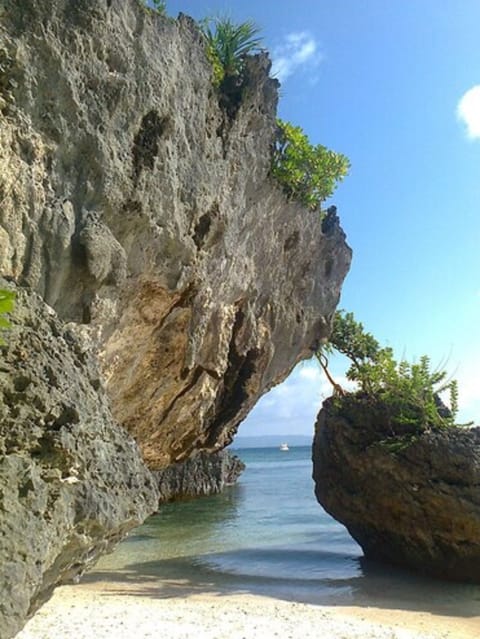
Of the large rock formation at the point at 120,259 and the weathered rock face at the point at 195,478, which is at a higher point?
the large rock formation at the point at 120,259

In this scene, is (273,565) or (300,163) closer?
(300,163)

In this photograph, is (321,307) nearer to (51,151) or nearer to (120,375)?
(120,375)

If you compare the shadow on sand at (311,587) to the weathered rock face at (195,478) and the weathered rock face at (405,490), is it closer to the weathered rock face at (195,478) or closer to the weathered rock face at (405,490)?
the weathered rock face at (405,490)

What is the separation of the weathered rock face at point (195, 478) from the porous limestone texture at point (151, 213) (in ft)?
48.4

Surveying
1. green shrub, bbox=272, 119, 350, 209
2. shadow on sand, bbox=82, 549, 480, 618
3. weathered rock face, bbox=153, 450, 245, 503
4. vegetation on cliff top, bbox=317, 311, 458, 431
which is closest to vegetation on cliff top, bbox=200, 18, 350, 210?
green shrub, bbox=272, 119, 350, 209

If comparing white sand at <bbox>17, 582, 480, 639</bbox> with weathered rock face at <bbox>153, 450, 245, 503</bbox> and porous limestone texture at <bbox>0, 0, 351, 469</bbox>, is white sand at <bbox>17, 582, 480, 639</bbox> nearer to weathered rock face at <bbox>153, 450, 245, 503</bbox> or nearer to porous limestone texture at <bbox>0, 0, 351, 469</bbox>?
porous limestone texture at <bbox>0, 0, 351, 469</bbox>

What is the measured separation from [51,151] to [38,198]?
0.62 metres

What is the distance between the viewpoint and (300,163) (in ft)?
34.9

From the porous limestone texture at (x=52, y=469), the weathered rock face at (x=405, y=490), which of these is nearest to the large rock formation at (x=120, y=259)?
the porous limestone texture at (x=52, y=469)

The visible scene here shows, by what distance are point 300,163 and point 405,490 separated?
6.75 m

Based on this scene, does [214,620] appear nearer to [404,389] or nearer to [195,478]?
[404,389]

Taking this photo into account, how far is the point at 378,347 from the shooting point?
1391 centimetres

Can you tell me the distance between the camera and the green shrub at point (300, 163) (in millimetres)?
10453

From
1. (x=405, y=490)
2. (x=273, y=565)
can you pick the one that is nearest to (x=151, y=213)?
(x=405, y=490)
